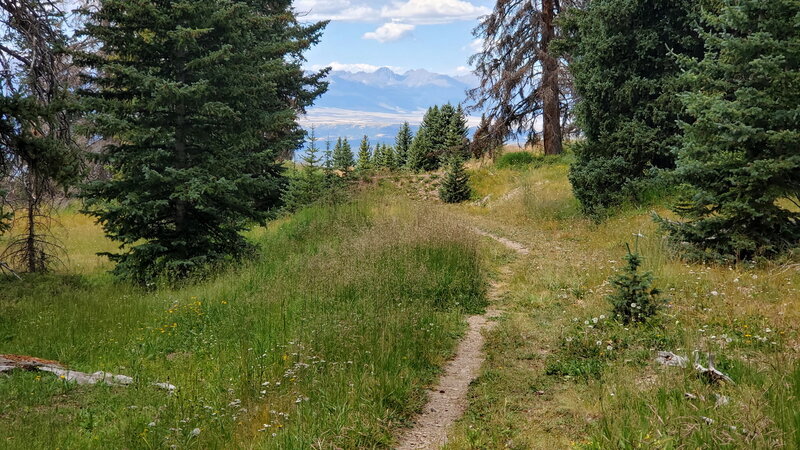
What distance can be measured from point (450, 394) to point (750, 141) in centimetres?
709

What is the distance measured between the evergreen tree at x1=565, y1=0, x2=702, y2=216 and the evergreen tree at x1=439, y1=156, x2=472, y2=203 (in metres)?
7.94

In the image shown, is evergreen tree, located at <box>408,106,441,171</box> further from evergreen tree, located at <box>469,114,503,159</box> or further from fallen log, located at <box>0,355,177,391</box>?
fallen log, located at <box>0,355,177,391</box>

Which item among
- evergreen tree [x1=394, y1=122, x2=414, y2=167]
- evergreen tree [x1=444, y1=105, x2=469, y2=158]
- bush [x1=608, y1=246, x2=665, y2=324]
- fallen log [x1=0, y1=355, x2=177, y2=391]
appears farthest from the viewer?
evergreen tree [x1=394, y1=122, x2=414, y2=167]

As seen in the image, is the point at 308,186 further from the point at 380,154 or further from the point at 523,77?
the point at 380,154

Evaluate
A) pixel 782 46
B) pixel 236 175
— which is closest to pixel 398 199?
pixel 236 175

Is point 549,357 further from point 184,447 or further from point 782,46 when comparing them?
point 782,46

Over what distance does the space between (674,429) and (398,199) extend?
15.1 m

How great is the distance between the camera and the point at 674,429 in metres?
3.62

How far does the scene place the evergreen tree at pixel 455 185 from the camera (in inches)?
896

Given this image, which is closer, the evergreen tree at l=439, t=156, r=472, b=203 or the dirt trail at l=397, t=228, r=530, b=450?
the dirt trail at l=397, t=228, r=530, b=450

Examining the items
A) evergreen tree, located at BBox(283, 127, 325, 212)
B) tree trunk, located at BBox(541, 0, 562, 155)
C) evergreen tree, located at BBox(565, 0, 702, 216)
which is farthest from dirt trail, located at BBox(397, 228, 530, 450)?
tree trunk, located at BBox(541, 0, 562, 155)

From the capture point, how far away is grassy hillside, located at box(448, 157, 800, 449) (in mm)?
3654

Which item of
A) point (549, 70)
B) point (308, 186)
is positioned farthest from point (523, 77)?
point (308, 186)

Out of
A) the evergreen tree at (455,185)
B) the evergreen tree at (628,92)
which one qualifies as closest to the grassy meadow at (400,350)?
the evergreen tree at (628,92)
